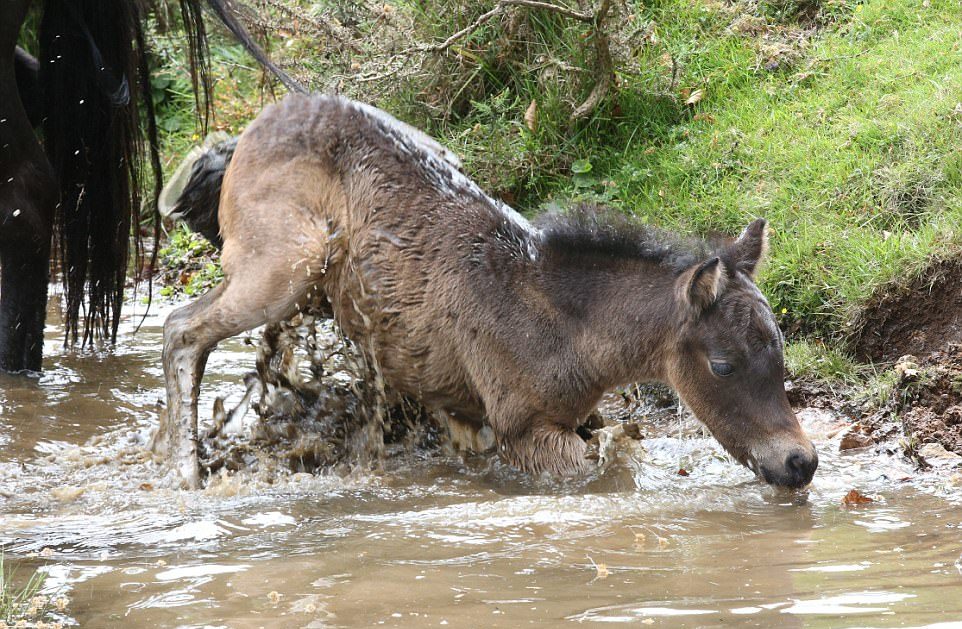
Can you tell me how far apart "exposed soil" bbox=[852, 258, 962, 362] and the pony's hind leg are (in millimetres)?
2842

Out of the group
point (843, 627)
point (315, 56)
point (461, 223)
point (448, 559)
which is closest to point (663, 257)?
point (461, 223)

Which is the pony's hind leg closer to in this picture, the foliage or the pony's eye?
the pony's eye

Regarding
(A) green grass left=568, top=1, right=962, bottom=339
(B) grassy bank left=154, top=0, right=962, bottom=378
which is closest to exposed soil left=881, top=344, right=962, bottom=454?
(B) grassy bank left=154, top=0, right=962, bottom=378

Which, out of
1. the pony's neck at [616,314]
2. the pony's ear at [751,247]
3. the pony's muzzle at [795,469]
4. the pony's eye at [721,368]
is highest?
the pony's ear at [751,247]

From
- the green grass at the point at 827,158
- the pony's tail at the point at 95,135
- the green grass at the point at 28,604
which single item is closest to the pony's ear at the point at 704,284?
the green grass at the point at 827,158

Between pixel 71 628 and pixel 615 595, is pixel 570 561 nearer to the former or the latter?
pixel 615 595

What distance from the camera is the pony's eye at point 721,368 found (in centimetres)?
472

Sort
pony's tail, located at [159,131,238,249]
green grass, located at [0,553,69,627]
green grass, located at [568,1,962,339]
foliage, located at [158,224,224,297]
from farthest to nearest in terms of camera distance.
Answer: foliage, located at [158,224,224,297], green grass, located at [568,1,962,339], pony's tail, located at [159,131,238,249], green grass, located at [0,553,69,627]

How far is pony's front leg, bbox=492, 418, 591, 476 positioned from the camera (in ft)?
16.3

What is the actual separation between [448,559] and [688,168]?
4138 millimetres

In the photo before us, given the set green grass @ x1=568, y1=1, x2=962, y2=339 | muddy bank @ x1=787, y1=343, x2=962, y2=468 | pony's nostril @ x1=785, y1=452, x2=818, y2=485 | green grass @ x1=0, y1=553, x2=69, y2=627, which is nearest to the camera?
green grass @ x1=0, y1=553, x2=69, y2=627

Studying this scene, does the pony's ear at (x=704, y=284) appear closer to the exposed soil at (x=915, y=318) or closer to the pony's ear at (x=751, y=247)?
the pony's ear at (x=751, y=247)

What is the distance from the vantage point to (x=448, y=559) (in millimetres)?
3754

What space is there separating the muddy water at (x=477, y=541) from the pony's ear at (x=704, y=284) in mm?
784
